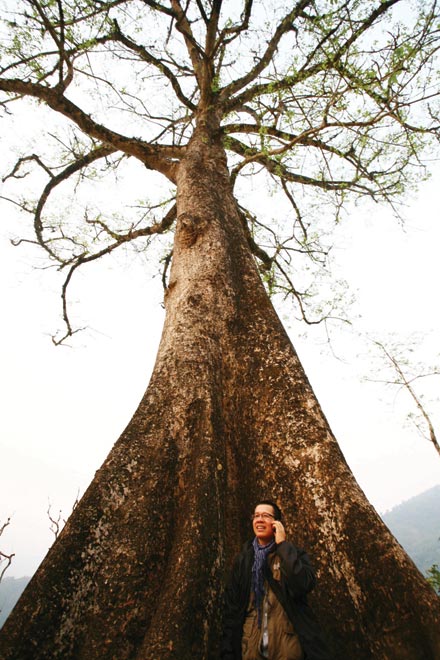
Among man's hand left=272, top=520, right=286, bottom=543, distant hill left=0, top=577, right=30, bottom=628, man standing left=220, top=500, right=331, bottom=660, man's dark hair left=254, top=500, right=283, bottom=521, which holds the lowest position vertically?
distant hill left=0, top=577, right=30, bottom=628

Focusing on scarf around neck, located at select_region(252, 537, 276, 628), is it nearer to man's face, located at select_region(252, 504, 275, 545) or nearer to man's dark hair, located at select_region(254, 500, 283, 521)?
man's face, located at select_region(252, 504, 275, 545)

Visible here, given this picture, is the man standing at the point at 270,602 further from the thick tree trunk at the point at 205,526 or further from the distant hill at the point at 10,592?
the distant hill at the point at 10,592

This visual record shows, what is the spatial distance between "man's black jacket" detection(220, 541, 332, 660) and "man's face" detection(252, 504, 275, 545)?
0.10m

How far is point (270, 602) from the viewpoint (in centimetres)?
174

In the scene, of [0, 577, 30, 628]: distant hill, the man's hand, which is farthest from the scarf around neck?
[0, 577, 30, 628]: distant hill

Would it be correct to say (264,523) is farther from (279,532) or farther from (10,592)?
(10,592)

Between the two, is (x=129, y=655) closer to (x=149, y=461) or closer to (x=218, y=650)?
(x=218, y=650)

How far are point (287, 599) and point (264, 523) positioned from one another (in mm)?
342

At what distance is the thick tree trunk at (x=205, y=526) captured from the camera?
1398mm

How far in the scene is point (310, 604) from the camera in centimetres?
170

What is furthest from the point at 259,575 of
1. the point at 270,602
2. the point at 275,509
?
the point at 275,509

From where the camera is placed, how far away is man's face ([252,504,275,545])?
1785 millimetres

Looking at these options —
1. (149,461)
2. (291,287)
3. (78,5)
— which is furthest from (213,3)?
(149,461)

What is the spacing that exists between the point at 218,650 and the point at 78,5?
681 centimetres
